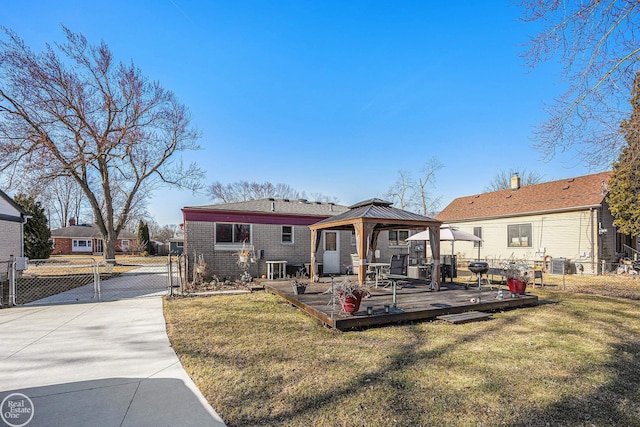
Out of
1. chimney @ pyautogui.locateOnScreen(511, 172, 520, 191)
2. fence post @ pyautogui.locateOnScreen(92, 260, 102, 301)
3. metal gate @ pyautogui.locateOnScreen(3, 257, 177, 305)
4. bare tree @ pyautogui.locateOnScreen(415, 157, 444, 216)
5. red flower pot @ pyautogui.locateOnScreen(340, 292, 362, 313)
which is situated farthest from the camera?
bare tree @ pyautogui.locateOnScreen(415, 157, 444, 216)

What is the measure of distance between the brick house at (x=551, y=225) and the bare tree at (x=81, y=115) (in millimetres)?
22414

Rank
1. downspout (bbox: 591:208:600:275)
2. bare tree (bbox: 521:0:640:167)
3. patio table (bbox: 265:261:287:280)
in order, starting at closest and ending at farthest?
bare tree (bbox: 521:0:640:167)
patio table (bbox: 265:261:287:280)
downspout (bbox: 591:208:600:275)

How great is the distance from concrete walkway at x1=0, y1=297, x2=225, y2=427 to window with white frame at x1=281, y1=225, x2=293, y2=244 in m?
7.36

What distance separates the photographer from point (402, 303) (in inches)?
292

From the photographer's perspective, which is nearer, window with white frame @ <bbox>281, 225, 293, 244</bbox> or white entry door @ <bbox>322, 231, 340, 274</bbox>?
window with white frame @ <bbox>281, 225, 293, 244</bbox>

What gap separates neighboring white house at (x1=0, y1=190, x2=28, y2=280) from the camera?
1369 centimetres

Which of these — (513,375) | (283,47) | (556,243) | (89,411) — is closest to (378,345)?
(513,375)

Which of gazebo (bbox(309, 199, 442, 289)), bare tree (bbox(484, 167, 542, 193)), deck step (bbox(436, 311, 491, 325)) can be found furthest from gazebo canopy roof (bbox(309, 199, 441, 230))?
bare tree (bbox(484, 167, 542, 193))

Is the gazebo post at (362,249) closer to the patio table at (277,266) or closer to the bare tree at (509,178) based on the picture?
the patio table at (277,266)

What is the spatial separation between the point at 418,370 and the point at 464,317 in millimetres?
3260

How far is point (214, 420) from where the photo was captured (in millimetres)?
2895

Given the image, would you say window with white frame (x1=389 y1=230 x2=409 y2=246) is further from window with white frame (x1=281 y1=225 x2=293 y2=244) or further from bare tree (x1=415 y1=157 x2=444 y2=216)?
bare tree (x1=415 y1=157 x2=444 y2=216)

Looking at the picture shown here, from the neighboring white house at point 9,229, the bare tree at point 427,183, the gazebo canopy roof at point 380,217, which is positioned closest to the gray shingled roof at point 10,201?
the neighboring white house at point 9,229

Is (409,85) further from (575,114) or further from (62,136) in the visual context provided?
(62,136)
